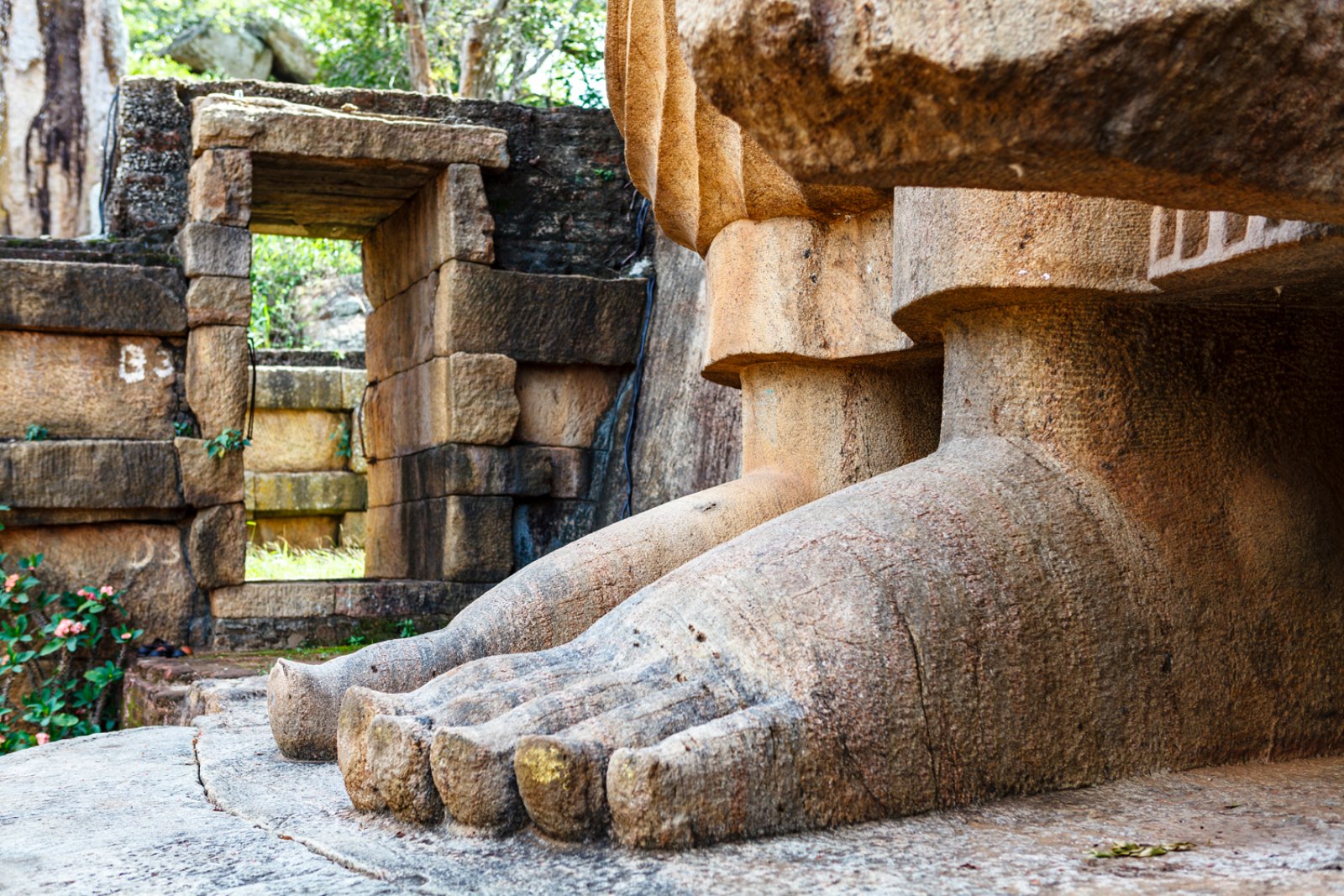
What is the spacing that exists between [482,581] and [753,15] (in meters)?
4.49

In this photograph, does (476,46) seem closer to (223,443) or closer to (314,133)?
(314,133)

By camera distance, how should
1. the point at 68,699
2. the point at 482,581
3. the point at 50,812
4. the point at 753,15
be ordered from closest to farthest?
the point at 753,15, the point at 50,812, the point at 68,699, the point at 482,581

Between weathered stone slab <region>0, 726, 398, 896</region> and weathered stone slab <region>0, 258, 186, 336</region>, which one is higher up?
weathered stone slab <region>0, 258, 186, 336</region>

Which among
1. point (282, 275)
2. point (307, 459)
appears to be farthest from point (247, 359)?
point (282, 275)

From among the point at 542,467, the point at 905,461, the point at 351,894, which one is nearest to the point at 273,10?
the point at 542,467

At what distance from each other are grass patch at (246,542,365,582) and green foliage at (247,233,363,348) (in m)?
3.30

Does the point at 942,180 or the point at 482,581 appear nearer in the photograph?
the point at 942,180

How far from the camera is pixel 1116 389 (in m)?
1.99

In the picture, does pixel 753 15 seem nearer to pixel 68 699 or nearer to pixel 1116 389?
pixel 1116 389

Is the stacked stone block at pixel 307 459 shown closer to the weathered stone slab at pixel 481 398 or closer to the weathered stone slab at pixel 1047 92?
the weathered stone slab at pixel 481 398

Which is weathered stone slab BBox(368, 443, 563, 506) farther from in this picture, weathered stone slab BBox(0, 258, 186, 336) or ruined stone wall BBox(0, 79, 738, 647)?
weathered stone slab BBox(0, 258, 186, 336)

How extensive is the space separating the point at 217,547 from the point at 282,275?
830 centimetres

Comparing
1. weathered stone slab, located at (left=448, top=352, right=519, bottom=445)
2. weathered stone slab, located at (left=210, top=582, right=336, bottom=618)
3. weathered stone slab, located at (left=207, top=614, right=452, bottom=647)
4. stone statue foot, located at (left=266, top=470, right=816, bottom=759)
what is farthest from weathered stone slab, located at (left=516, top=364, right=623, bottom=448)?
stone statue foot, located at (left=266, top=470, right=816, bottom=759)

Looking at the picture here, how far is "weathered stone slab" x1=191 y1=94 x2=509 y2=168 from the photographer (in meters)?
5.14
